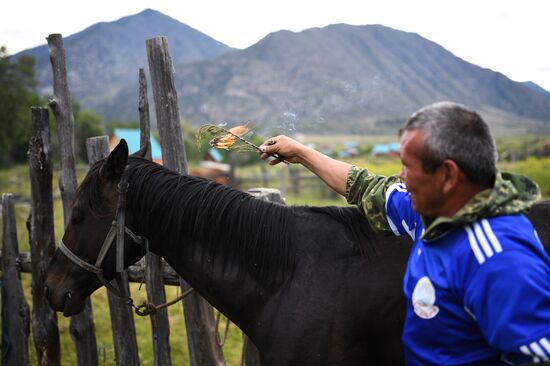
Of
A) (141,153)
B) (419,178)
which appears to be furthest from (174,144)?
(419,178)

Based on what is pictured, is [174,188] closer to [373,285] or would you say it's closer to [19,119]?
[373,285]

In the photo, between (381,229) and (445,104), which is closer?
(445,104)

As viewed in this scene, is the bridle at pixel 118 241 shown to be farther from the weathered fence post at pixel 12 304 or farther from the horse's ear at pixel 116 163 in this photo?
the weathered fence post at pixel 12 304

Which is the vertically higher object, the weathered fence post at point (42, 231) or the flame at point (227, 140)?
the flame at point (227, 140)

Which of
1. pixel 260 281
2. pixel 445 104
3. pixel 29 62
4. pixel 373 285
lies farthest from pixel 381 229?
pixel 29 62

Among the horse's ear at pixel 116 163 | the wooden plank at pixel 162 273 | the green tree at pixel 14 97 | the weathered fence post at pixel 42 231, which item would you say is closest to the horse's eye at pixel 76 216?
the horse's ear at pixel 116 163

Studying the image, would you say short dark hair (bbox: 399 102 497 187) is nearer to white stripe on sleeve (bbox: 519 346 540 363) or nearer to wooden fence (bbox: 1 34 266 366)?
white stripe on sleeve (bbox: 519 346 540 363)

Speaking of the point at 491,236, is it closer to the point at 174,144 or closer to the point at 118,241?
the point at 118,241

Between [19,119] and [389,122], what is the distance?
122 metres

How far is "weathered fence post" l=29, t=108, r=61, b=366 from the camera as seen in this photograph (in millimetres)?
4117

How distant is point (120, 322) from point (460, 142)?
3.43m

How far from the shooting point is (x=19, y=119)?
31.4 meters

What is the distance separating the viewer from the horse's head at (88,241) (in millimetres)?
2756

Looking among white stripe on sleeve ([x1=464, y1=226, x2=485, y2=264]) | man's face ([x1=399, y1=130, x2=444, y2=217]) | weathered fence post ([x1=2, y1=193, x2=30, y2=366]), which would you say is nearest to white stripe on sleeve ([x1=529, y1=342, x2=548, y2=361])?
white stripe on sleeve ([x1=464, y1=226, x2=485, y2=264])
